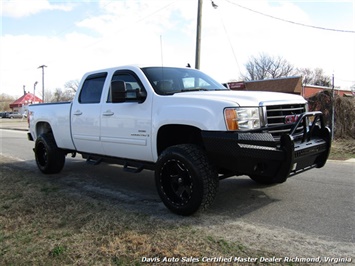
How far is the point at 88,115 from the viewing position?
5969 millimetres

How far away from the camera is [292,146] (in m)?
3.81

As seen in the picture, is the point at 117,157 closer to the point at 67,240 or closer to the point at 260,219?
the point at 67,240

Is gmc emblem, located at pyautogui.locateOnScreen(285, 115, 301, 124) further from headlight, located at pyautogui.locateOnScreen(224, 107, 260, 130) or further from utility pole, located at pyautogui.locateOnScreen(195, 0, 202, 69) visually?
utility pole, located at pyautogui.locateOnScreen(195, 0, 202, 69)

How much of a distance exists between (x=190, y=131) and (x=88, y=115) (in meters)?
2.15

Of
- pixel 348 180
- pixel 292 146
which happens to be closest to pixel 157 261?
pixel 292 146

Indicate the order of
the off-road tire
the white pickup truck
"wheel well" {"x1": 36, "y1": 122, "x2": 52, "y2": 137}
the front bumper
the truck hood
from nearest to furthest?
the front bumper
the white pickup truck
the truck hood
the off-road tire
"wheel well" {"x1": 36, "y1": 122, "x2": 52, "y2": 137}

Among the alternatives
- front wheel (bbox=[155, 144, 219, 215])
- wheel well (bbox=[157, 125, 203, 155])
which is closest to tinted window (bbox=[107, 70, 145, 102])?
wheel well (bbox=[157, 125, 203, 155])

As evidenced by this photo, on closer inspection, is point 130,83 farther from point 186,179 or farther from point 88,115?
point 186,179

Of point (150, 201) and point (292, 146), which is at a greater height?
point (292, 146)

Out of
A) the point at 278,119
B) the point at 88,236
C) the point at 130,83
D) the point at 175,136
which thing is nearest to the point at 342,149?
the point at 278,119

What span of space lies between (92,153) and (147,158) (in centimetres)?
155

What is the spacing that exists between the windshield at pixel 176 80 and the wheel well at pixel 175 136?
21.2 inches

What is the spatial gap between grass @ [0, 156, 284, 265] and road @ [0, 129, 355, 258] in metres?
0.37

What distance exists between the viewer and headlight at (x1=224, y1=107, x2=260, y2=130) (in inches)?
156
